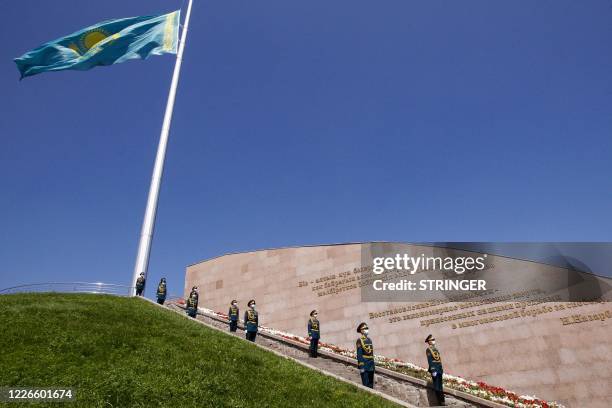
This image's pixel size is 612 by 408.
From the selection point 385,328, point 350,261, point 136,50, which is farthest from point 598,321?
point 136,50

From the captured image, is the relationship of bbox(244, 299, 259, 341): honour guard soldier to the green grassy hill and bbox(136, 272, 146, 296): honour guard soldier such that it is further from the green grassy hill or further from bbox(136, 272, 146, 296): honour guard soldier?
bbox(136, 272, 146, 296): honour guard soldier

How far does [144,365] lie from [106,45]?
22015mm

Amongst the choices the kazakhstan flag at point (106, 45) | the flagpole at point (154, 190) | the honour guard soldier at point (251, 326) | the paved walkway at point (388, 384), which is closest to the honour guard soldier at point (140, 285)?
the flagpole at point (154, 190)

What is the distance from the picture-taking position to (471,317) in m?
22.9

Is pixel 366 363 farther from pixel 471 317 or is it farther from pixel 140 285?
pixel 140 285

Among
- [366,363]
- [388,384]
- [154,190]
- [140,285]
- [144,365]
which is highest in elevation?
[154,190]

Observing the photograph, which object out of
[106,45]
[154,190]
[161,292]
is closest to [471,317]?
[161,292]

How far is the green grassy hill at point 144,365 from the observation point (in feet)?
32.0

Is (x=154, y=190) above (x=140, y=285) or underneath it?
above

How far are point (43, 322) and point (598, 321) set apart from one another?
20997mm

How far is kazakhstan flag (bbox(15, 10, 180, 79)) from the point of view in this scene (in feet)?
85.0

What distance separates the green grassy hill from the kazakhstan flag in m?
15.3

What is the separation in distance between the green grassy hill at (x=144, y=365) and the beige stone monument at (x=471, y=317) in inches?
446

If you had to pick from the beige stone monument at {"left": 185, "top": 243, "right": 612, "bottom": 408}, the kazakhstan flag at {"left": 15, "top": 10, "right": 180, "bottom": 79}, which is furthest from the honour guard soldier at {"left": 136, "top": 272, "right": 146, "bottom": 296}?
the kazakhstan flag at {"left": 15, "top": 10, "right": 180, "bottom": 79}
